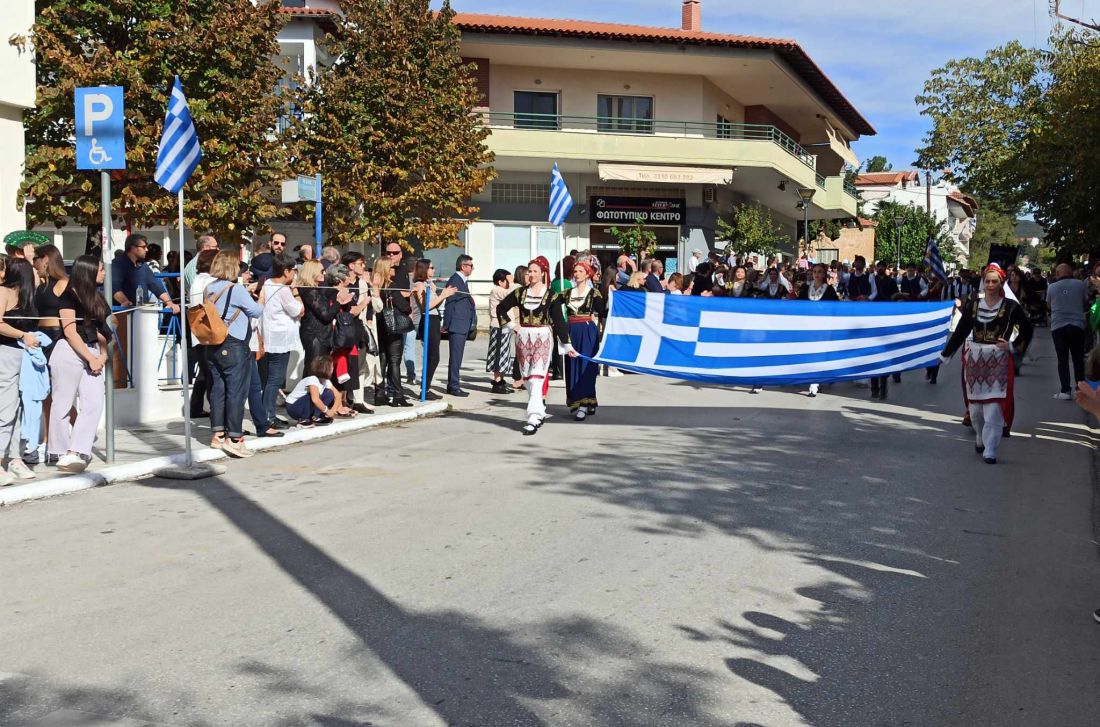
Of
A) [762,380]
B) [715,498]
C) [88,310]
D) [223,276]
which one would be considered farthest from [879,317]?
[88,310]

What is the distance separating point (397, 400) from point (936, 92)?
36.8m

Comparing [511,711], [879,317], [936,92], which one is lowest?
[511,711]

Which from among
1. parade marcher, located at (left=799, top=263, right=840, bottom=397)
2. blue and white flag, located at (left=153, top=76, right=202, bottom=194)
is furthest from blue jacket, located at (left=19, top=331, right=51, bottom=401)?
parade marcher, located at (left=799, top=263, right=840, bottom=397)

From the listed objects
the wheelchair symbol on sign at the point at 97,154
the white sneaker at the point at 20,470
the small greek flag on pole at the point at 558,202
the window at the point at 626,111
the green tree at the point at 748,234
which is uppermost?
the window at the point at 626,111

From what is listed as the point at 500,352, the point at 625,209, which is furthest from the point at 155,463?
the point at 625,209

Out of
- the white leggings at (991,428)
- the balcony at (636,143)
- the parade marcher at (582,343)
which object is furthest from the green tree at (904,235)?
the white leggings at (991,428)

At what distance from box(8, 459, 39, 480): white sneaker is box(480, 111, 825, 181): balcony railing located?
3010 centimetres

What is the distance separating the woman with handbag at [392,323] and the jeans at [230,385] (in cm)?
391

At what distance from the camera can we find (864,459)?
11.2m

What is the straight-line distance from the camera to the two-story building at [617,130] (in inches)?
1507

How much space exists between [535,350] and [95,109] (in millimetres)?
5456

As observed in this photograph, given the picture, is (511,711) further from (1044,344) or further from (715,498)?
(1044,344)

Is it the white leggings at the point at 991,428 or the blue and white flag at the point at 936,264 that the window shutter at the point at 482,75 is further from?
the white leggings at the point at 991,428

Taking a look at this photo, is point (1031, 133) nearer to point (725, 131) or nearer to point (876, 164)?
point (725, 131)
